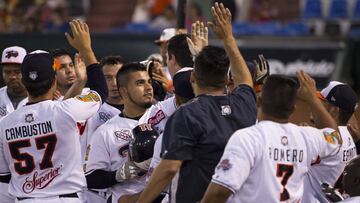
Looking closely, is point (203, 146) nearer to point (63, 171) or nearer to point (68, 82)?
point (63, 171)

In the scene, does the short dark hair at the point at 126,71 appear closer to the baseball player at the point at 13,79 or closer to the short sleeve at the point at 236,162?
the baseball player at the point at 13,79

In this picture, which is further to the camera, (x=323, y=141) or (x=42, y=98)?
(x=42, y=98)

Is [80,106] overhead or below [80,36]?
below

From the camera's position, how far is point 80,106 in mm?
7180

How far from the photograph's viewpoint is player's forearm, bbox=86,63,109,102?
758cm

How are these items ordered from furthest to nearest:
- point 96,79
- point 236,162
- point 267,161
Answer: point 96,79, point 267,161, point 236,162

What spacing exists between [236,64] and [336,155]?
1121 millimetres

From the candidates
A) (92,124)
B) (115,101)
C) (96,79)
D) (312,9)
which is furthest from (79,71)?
(312,9)

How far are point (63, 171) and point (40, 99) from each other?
60 cm

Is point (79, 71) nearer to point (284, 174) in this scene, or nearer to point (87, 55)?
point (87, 55)

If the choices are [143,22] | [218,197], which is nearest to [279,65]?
[143,22]

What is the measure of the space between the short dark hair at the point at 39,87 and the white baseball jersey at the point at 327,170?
7.13ft

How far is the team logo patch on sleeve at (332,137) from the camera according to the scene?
640 cm

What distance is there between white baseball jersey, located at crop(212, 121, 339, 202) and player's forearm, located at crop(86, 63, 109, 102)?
78.6 inches
